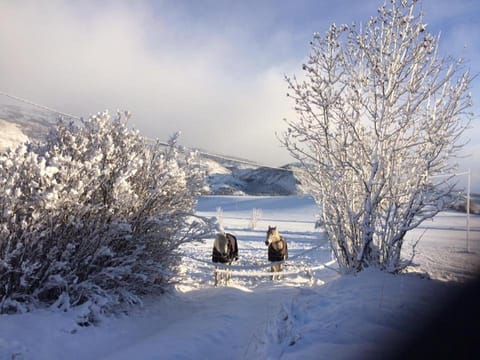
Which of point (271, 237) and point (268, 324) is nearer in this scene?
point (268, 324)

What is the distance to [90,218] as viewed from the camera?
5.19m

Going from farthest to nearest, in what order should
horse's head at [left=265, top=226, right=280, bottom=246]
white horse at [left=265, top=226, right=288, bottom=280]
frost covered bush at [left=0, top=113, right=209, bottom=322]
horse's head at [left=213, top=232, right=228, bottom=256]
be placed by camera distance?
1. horse's head at [left=265, top=226, right=280, bottom=246]
2. white horse at [left=265, top=226, right=288, bottom=280]
3. horse's head at [left=213, top=232, right=228, bottom=256]
4. frost covered bush at [left=0, top=113, right=209, bottom=322]

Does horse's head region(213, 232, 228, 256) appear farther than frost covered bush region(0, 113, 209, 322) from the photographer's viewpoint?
Yes

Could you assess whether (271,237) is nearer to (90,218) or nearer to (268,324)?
(268,324)

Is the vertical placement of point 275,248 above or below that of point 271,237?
below

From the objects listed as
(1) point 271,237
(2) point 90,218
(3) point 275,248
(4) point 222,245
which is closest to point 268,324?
(2) point 90,218

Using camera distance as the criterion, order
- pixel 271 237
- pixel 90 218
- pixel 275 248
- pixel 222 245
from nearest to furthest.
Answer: pixel 90 218
pixel 222 245
pixel 275 248
pixel 271 237

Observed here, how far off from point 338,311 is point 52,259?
363 centimetres

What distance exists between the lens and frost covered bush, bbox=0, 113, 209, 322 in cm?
447

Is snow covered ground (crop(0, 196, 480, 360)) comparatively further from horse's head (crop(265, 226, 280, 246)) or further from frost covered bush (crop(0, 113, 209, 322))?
horse's head (crop(265, 226, 280, 246))

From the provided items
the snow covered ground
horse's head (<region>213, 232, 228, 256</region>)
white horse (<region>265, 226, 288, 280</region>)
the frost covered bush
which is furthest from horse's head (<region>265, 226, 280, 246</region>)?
the frost covered bush

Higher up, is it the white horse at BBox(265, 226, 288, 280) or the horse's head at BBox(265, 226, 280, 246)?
the horse's head at BBox(265, 226, 280, 246)

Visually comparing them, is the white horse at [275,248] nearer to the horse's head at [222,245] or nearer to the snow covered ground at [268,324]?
the horse's head at [222,245]

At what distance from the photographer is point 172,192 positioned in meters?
6.59
